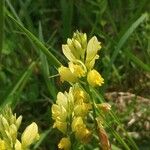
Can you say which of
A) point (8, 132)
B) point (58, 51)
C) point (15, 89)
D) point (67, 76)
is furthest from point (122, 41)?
point (8, 132)

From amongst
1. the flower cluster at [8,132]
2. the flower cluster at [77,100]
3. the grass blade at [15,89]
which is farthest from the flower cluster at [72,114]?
the grass blade at [15,89]

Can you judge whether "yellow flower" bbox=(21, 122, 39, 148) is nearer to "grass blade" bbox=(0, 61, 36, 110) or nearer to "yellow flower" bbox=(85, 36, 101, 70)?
"yellow flower" bbox=(85, 36, 101, 70)

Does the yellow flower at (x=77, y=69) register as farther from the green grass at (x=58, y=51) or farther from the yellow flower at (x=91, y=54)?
→ the green grass at (x=58, y=51)

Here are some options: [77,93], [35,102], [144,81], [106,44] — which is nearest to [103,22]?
[106,44]

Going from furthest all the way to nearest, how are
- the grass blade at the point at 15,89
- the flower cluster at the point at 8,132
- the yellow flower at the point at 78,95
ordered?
the grass blade at the point at 15,89 → the yellow flower at the point at 78,95 → the flower cluster at the point at 8,132

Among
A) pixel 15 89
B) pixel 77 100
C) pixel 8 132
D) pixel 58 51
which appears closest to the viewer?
pixel 8 132

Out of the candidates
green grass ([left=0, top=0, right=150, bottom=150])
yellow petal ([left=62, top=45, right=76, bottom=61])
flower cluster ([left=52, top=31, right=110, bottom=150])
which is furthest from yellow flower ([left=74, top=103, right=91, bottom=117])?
green grass ([left=0, top=0, right=150, bottom=150])

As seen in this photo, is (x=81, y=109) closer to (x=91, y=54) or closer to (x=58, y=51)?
(x=91, y=54)

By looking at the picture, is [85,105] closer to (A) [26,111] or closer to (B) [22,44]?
(A) [26,111]
